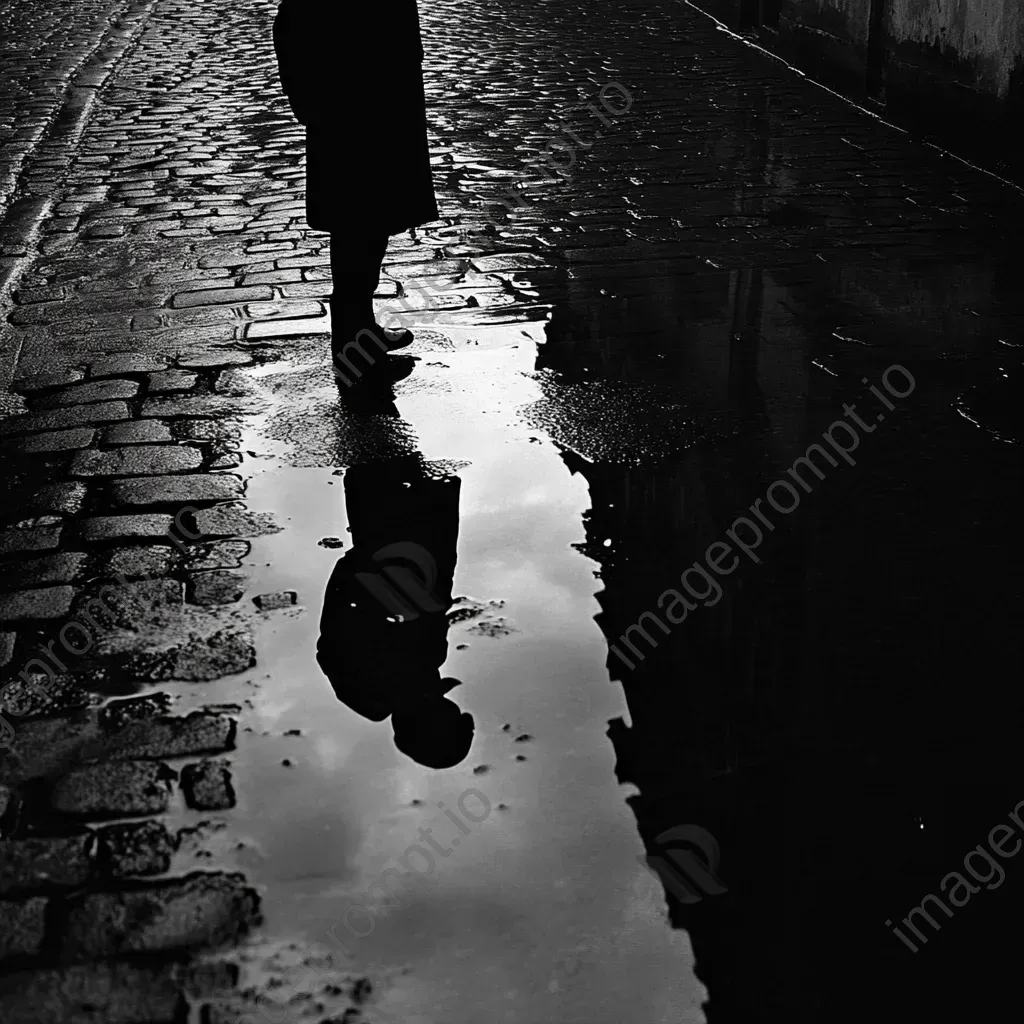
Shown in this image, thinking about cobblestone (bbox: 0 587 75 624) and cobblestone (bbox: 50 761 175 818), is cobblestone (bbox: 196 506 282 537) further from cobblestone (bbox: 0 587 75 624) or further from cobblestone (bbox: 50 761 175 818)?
cobblestone (bbox: 50 761 175 818)

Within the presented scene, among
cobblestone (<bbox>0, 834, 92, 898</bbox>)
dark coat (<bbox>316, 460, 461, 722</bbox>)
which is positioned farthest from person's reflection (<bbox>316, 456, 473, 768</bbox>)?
cobblestone (<bbox>0, 834, 92, 898</bbox>)

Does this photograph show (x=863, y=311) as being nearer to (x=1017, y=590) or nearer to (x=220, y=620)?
(x=1017, y=590)

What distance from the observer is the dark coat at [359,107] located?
17.0 feet

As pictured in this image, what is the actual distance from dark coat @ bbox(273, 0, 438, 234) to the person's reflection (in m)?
1.27

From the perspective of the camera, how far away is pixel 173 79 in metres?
12.9

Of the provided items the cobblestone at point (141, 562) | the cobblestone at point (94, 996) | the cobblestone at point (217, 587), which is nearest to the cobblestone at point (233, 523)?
the cobblestone at point (141, 562)

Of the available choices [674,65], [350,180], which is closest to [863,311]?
[350,180]

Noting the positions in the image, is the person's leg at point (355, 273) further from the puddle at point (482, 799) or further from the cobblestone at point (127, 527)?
the cobblestone at point (127, 527)

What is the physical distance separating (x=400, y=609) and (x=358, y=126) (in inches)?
93.7

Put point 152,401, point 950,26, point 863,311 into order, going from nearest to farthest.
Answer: point 152,401 → point 863,311 → point 950,26

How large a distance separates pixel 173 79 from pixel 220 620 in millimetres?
10326

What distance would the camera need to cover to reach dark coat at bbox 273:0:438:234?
5195mm

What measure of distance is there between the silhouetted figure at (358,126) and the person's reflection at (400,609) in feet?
3.94

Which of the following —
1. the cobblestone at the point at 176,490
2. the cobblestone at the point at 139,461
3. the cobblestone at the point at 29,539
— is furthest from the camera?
the cobblestone at the point at 139,461
